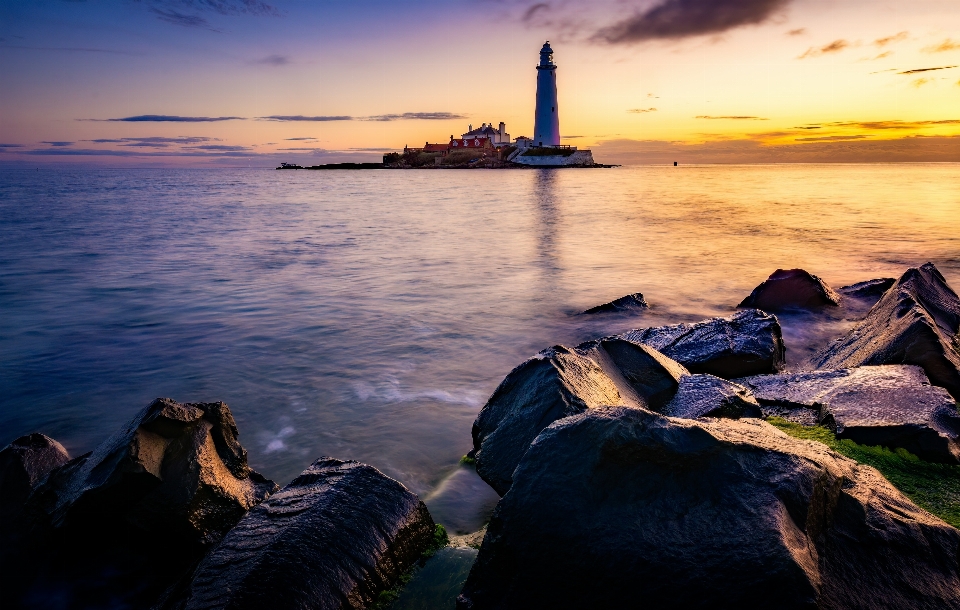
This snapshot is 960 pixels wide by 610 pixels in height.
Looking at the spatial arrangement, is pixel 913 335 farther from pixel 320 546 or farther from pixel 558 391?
pixel 320 546

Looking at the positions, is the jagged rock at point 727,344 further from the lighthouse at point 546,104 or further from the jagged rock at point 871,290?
the lighthouse at point 546,104

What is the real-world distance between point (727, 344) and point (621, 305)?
13.4 ft

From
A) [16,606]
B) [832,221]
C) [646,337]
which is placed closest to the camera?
[16,606]

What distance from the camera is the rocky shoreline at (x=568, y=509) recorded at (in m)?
2.16

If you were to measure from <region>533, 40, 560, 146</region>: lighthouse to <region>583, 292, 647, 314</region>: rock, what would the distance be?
79.1 metres

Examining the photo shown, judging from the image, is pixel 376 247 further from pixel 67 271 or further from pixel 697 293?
pixel 697 293

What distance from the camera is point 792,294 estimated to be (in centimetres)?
918

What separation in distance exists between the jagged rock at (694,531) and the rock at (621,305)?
7.34 metres

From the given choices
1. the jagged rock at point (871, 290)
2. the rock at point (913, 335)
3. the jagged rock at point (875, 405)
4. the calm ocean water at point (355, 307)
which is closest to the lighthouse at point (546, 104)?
the calm ocean water at point (355, 307)

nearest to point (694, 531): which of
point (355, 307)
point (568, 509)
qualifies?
point (568, 509)

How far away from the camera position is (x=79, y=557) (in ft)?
10.9

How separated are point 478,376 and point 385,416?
1723mm

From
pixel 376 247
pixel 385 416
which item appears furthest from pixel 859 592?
pixel 376 247

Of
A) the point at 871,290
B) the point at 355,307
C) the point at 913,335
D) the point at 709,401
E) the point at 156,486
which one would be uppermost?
the point at 913,335
